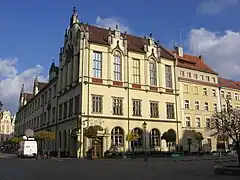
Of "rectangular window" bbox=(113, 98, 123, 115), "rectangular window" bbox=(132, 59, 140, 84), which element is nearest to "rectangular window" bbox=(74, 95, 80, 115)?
"rectangular window" bbox=(113, 98, 123, 115)

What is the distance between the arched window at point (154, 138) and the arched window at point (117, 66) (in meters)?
11.0

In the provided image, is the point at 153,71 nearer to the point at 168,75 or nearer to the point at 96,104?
the point at 168,75

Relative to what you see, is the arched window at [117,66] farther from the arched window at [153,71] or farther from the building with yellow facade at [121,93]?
the arched window at [153,71]

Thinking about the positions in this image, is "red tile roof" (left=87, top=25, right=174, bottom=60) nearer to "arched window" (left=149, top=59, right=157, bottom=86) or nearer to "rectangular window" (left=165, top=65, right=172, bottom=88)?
"rectangular window" (left=165, top=65, right=172, bottom=88)

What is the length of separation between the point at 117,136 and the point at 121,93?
23.7 feet

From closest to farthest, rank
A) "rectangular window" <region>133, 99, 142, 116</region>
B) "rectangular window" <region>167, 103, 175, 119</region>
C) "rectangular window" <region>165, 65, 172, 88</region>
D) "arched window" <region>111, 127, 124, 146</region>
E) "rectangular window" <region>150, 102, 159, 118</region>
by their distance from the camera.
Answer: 1. "arched window" <region>111, 127, 124, 146</region>
2. "rectangular window" <region>133, 99, 142, 116</region>
3. "rectangular window" <region>150, 102, 159, 118</region>
4. "rectangular window" <region>167, 103, 175, 119</region>
5. "rectangular window" <region>165, 65, 172, 88</region>

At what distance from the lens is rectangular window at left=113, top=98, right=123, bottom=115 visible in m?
49.2

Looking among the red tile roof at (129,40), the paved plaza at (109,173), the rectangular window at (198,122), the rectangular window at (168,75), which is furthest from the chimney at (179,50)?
the paved plaza at (109,173)

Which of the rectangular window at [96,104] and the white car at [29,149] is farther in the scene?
the rectangular window at [96,104]

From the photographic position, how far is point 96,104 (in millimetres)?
47500

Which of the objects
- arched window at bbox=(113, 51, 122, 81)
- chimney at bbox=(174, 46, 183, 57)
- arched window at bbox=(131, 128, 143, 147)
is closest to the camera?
arched window at bbox=(131, 128, 143, 147)

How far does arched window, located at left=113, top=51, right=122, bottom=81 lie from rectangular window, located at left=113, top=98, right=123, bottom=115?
12.0 ft

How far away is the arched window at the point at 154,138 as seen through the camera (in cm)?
5156

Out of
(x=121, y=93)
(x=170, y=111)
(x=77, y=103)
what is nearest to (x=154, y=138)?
(x=170, y=111)
